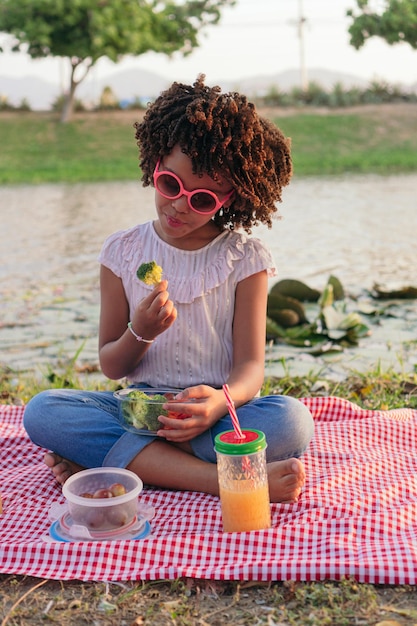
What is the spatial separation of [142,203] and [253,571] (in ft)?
36.1

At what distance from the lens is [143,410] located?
2.45 metres

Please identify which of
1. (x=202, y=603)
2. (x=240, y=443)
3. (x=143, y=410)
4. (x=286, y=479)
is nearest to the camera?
(x=202, y=603)

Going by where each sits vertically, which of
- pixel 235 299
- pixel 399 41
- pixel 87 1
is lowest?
pixel 235 299

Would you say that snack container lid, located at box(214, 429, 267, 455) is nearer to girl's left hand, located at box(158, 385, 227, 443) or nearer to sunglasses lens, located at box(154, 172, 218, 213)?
girl's left hand, located at box(158, 385, 227, 443)

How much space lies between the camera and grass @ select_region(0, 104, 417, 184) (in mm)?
18703

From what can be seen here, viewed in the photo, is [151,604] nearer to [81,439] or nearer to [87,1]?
→ [81,439]

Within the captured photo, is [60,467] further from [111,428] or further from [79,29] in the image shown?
[79,29]

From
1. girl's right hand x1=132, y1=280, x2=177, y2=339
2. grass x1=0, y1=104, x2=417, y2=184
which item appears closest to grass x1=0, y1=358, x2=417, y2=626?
girl's right hand x1=132, y1=280, x2=177, y2=339

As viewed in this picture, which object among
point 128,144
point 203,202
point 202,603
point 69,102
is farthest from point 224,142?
point 69,102

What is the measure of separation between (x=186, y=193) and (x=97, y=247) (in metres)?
5.95

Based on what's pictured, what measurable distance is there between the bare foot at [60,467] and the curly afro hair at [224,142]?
94 cm

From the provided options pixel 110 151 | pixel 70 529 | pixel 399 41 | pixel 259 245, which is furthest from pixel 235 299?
pixel 399 41

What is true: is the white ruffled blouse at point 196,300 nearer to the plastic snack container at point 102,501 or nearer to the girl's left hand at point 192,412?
the girl's left hand at point 192,412

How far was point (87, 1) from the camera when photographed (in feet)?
88.6
